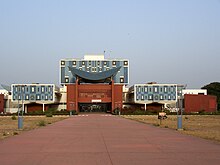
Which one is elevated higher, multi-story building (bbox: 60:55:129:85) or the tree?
multi-story building (bbox: 60:55:129:85)

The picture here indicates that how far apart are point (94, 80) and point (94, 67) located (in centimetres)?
707

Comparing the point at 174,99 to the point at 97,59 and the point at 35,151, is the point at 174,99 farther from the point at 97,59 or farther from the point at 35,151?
the point at 35,151

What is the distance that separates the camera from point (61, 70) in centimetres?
10612

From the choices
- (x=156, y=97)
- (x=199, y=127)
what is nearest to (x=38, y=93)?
(x=156, y=97)

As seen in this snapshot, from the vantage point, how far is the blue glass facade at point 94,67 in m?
105

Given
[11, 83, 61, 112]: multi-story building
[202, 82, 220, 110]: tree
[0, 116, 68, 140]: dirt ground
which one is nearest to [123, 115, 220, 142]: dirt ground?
[0, 116, 68, 140]: dirt ground

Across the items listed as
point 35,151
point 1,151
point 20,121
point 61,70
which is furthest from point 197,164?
point 61,70

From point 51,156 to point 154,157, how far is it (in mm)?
3039

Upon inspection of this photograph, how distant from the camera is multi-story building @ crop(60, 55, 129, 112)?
9606cm

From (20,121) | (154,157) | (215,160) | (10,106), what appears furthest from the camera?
(10,106)

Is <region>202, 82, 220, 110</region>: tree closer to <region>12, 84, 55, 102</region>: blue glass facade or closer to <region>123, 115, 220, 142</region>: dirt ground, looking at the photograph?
<region>12, 84, 55, 102</region>: blue glass facade

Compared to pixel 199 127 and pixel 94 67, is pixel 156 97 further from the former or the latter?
pixel 199 127

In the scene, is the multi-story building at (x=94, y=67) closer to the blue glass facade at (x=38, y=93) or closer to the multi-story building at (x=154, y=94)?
the blue glass facade at (x=38, y=93)

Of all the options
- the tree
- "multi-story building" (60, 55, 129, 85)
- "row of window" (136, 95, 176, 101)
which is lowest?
"row of window" (136, 95, 176, 101)
